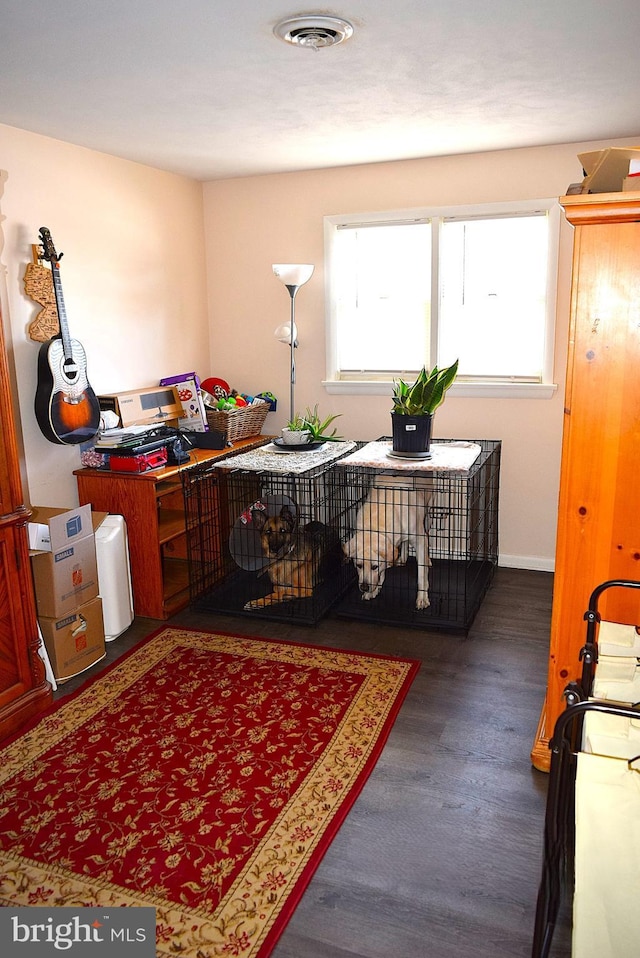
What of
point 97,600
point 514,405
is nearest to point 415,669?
point 97,600

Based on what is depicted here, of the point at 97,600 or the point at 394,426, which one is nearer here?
the point at 97,600

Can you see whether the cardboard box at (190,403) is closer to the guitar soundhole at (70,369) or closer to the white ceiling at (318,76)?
the guitar soundhole at (70,369)

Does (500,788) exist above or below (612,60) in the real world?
below

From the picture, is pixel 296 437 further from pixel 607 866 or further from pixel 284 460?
pixel 607 866

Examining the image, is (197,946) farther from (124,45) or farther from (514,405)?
(514,405)

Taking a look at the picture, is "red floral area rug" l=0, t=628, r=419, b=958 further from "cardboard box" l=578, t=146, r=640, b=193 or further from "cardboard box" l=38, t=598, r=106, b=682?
"cardboard box" l=578, t=146, r=640, b=193

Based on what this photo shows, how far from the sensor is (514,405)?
4.22 metres

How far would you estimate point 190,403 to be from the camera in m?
4.22

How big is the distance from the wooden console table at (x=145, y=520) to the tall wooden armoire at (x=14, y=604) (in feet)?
2.64

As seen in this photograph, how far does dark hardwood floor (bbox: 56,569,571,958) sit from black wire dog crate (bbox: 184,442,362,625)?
41cm

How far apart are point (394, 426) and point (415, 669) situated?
1219 mm

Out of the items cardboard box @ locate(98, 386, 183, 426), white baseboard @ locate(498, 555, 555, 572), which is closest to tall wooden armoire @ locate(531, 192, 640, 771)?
white baseboard @ locate(498, 555, 555, 572)

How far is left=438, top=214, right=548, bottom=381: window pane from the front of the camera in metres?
4.05

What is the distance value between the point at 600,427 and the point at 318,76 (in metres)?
1.67
